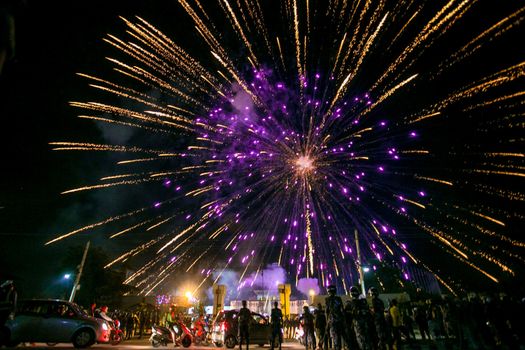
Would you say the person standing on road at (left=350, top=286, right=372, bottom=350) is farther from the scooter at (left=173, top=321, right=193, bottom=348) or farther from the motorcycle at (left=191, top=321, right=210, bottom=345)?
the motorcycle at (left=191, top=321, right=210, bottom=345)

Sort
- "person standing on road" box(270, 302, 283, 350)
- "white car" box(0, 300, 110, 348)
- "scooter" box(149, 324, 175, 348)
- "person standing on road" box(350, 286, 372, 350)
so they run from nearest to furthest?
"person standing on road" box(350, 286, 372, 350) → "white car" box(0, 300, 110, 348) → "person standing on road" box(270, 302, 283, 350) → "scooter" box(149, 324, 175, 348)

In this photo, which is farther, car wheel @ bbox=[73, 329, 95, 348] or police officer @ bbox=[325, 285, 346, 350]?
car wheel @ bbox=[73, 329, 95, 348]

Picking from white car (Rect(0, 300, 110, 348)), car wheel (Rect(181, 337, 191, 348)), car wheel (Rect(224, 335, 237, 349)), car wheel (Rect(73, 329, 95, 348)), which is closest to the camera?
white car (Rect(0, 300, 110, 348))

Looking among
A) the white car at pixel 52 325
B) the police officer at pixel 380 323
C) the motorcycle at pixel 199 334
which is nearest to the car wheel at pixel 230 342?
the motorcycle at pixel 199 334

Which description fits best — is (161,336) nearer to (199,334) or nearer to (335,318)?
(199,334)

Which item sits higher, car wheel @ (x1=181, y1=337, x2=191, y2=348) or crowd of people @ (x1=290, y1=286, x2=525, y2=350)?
crowd of people @ (x1=290, y1=286, x2=525, y2=350)

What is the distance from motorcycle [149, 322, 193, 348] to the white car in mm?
2423

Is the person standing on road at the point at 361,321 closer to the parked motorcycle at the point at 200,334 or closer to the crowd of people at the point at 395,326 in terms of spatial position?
the crowd of people at the point at 395,326

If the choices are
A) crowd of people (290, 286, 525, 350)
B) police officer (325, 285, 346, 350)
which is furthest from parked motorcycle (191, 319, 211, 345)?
crowd of people (290, 286, 525, 350)

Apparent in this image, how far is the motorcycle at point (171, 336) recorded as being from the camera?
44.9 ft

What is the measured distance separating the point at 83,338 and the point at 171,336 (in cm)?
376

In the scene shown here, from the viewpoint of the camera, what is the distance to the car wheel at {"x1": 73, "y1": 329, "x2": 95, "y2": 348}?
11078 millimetres

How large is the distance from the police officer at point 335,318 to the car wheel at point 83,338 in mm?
8445

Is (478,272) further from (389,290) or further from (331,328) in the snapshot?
Answer: (331,328)
